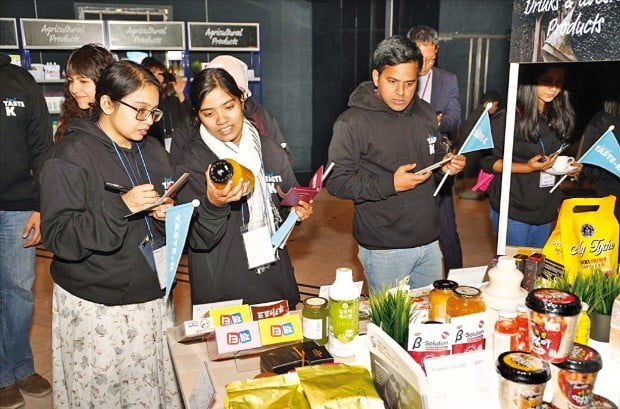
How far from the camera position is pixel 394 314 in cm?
143

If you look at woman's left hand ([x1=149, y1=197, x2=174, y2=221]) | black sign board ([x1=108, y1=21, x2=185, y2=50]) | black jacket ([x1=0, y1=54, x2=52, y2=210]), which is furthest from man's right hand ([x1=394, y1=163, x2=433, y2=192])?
black sign board ([x1=108, y1=21, x2=185, y2=50])

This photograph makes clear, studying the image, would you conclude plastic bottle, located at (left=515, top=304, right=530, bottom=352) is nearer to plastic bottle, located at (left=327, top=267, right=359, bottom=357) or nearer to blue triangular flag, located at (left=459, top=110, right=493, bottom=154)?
plastic bottle, located at (left=327, top=267, right=359, bottom=357)

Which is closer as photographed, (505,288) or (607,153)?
(505,288)

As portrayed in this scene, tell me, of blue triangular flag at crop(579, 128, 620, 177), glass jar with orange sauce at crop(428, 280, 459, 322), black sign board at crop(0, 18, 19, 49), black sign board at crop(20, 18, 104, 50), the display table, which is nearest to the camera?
the display table

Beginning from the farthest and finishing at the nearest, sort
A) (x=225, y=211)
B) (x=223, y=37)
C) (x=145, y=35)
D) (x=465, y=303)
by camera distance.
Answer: (x=223, y=37)
(x=145, y=35)
(x=225, y=211)
(x=465, y=303)

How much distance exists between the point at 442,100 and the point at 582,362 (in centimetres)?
268

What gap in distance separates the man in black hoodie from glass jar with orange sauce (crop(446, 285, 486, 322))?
2.63 feet

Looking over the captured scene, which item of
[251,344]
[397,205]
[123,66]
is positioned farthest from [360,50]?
[251,344]

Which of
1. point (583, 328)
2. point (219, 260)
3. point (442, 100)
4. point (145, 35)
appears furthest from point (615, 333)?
point (145, 35)

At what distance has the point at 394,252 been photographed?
239cm

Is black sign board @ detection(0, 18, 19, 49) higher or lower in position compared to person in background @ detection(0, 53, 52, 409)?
higher

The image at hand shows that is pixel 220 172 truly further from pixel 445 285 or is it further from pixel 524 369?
pixel 524 369

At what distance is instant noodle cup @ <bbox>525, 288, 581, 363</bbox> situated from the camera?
1171mm

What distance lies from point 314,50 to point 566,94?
213 inches
